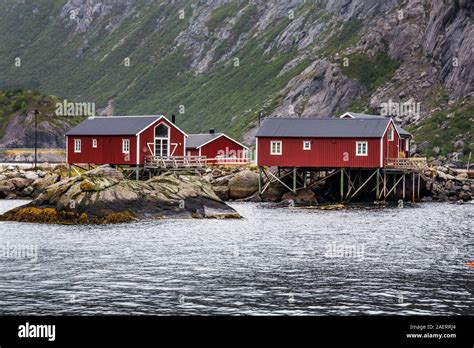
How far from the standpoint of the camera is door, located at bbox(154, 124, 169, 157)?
9012cm

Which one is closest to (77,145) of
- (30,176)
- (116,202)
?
(30,176)

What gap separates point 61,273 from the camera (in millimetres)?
36219

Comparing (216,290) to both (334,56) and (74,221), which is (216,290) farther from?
(334,56)

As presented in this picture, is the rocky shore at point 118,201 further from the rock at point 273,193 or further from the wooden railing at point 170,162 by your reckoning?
the wooden railing at point 170,162

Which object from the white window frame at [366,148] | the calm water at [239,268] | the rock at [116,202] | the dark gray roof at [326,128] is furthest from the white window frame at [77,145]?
the calm water at [239,268]

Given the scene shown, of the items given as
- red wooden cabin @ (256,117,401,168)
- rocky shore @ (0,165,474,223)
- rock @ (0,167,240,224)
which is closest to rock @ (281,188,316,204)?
rocky shore @ (0,165,474,223)

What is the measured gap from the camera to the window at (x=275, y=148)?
82562mm

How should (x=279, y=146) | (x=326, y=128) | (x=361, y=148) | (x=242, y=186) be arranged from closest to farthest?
(x=361, y=148), (x=326, y=128), (x=279, y=146), (x=242, y=186)

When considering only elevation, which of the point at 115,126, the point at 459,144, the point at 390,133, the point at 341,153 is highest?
the point at 115,126

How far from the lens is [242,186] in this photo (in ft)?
282

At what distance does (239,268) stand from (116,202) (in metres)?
22.0

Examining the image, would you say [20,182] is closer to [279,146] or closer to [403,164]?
[279,146]
